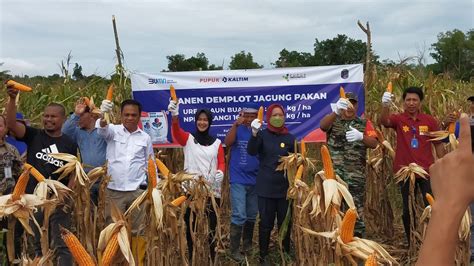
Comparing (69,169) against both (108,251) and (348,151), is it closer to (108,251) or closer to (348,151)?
(108,251)

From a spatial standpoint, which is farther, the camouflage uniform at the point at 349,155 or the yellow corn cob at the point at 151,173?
the camouflage uniform at the point at 349,155

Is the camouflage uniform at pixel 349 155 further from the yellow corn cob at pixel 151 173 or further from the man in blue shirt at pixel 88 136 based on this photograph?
the yellow corn cob at pixel 151 173

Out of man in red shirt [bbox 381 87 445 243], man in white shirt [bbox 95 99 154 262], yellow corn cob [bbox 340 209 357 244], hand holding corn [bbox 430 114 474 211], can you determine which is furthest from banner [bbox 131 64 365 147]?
hand holding corn [bbox 430 114 474 211]

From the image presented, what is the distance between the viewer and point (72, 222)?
387cm

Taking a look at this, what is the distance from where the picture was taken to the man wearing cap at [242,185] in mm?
5098

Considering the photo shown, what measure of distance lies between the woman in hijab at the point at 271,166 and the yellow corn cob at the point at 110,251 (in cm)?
278

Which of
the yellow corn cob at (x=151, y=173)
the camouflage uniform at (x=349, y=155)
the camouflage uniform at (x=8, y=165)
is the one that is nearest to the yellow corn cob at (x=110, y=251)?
the yellow corn cob at (x=151, y=173)

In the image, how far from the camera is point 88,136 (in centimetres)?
473

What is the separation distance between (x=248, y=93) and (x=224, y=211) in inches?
62.1

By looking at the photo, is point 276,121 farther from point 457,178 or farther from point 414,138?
point 457,178

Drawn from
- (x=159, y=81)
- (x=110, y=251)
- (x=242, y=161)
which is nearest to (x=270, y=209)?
(x=242, y=161)

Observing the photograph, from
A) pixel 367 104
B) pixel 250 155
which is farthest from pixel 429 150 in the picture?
pixel 367 104

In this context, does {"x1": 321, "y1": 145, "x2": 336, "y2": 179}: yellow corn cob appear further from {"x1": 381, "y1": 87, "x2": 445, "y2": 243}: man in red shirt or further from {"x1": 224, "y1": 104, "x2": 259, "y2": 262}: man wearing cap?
{"x1": 381, "y1": 87, "x2": 445, "y2": 243}: man in red shirt

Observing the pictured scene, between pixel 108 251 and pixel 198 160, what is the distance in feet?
9.29
